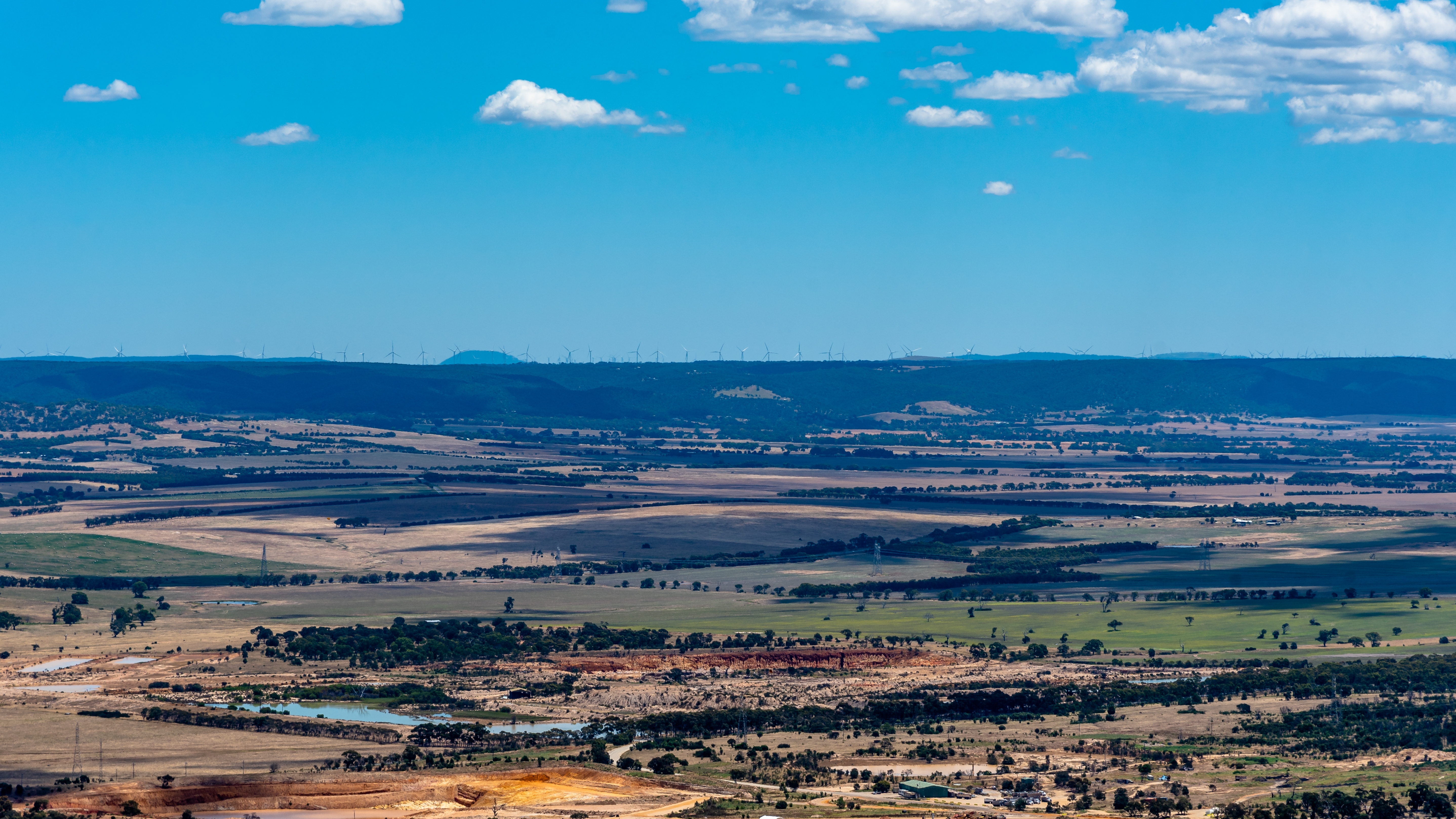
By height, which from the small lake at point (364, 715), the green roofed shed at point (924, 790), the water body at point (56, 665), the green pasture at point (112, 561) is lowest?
the small lake at point (364, 715)

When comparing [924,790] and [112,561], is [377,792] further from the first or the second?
[112,561]

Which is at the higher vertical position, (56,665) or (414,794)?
(414,794)

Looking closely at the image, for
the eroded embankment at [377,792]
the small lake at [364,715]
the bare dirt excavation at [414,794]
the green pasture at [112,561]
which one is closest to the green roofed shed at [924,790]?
→ the bare dirt excavation at [414,794]

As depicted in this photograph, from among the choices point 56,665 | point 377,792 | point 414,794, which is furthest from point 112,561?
point 414,794

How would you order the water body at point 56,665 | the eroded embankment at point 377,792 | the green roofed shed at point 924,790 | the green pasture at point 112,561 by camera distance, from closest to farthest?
1. the eroded embankment at point 377,792
2. the green roofed shed at point 924,790
3. the water body at point 56,665
4. the green pasture at point 112,561

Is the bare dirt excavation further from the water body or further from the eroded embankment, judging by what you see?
the water body

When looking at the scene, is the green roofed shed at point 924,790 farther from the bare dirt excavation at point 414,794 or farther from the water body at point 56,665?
the water body at point 56,665
